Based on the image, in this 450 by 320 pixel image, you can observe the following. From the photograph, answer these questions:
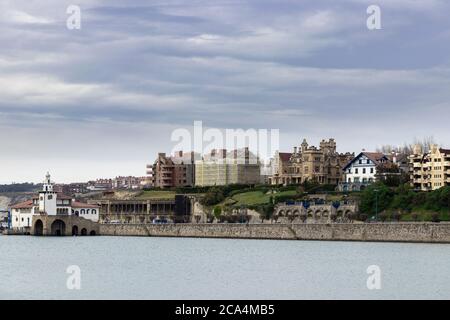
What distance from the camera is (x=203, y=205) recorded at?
138 metres

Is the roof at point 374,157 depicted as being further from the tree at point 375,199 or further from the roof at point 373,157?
the tree at point 375,199

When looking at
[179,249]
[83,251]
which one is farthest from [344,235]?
[83,251]

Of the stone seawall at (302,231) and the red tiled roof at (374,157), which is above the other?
the red tiled roof at (374,157)

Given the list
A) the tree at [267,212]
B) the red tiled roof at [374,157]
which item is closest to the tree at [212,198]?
the tree at [267,212]

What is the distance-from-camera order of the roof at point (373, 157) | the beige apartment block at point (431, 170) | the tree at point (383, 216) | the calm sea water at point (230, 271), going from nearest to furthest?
the calm sea water at point (230, 271), the tree at point (383, 216), the beige apartment block at point (431, 170), the roof at point (373, 157)

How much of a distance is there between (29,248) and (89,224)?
32.6 metres

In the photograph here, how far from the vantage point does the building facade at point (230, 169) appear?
192250mm

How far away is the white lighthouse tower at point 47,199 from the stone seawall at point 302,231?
8.64 meters

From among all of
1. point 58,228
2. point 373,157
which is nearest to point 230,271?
point 58,228

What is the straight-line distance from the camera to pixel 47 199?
11881cm

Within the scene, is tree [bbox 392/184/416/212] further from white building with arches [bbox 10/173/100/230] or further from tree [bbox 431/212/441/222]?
white building with arches [bbox 10/173/100/230]

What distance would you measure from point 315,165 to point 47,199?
4027 cm

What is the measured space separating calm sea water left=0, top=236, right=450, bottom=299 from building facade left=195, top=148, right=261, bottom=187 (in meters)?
102

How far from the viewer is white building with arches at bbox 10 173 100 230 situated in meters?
119
